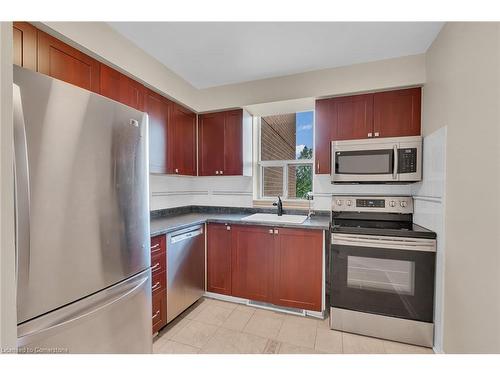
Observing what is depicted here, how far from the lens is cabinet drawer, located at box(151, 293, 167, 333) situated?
1782 millimetres

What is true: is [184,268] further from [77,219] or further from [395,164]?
[395,164]

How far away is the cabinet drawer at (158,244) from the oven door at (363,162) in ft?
5.62

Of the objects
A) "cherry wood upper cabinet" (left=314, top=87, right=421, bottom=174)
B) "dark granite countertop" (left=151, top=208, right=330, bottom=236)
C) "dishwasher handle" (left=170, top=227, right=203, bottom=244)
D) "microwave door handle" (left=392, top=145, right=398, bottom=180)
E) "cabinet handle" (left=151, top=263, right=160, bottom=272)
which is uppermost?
"cherry wood upper cabinet" (left=314, top=87, right=421, bottom=174)

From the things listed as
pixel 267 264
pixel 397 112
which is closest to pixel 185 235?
pixel 267 264

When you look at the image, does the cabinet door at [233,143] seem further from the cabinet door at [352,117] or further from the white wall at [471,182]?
the white wall at [471,182]

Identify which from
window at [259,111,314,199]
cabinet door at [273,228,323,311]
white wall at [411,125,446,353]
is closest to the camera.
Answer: white wall at [411,125,446,353]

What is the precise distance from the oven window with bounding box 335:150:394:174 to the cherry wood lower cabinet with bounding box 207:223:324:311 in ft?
2.27

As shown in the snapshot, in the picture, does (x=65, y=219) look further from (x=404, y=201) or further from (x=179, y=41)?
(x=404, y=201)

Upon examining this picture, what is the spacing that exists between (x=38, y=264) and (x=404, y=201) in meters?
2.71

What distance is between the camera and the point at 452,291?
1.47 metres

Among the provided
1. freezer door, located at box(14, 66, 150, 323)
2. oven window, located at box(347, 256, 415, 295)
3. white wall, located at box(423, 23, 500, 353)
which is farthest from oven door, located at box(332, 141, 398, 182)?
freezer door, located at box(14, 66, 150, 323)

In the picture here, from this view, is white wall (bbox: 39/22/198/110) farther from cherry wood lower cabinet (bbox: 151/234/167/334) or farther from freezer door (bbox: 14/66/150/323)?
cherry wood lower cabinet (bbox: 151/234/167/334)

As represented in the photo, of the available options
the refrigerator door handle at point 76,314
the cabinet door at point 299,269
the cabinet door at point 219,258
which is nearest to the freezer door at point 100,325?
the refrigerator door handle at point 76,314

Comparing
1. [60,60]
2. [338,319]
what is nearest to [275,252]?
[338,319]
